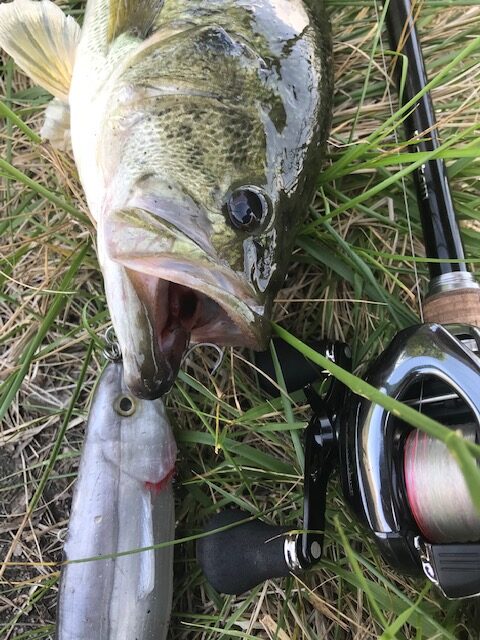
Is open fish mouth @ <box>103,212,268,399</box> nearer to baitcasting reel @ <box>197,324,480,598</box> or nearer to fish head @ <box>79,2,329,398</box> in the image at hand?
fish head @ <box>79,2,329,398</box>

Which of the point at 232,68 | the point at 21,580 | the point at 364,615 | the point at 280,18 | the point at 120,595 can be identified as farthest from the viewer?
the point at 21,580

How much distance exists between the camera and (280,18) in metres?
1.56

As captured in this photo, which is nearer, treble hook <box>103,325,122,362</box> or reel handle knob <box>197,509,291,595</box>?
reel handle knob <box>197,509,291,595</box>

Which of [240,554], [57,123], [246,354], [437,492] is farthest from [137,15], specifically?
[240,554]

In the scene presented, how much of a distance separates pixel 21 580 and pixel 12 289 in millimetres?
1069

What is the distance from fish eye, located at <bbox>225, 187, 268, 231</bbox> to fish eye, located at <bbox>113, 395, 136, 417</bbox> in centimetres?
82

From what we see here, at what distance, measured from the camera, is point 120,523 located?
185cm

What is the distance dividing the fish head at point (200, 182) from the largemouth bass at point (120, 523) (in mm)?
522

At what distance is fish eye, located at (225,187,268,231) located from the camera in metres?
1.33

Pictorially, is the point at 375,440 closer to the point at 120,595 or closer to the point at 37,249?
the point at 120,595

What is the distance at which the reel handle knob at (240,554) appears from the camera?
1715 millimetres

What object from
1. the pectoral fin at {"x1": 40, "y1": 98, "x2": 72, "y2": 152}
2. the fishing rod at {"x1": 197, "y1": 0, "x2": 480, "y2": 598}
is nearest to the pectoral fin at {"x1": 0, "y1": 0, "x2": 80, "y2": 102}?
the pectoral fin at {"x1": 40, "y1": 98, "x2": 72, "y2": 152}

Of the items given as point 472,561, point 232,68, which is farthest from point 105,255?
point 472,561

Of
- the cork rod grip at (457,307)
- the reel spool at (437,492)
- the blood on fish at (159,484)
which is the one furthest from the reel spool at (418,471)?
the blood on fish at (159,484)
